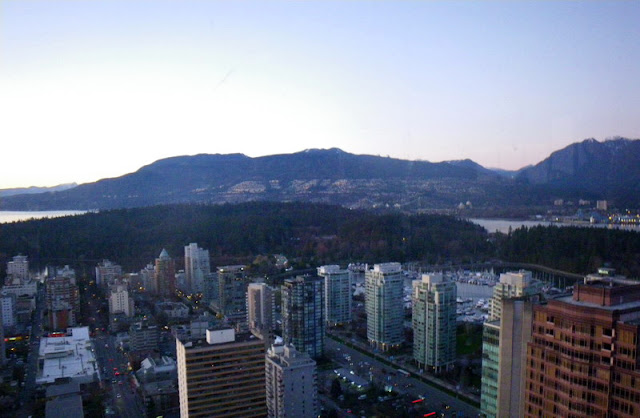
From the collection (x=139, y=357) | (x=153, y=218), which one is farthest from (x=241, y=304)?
(x=153, y=218)

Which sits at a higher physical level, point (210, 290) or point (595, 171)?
point (595, 171)

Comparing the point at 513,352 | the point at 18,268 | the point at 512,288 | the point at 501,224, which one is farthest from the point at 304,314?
the point at 501,224

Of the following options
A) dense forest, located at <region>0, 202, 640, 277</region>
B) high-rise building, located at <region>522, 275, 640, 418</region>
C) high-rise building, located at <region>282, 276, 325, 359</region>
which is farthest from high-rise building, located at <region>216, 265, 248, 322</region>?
high-rise building, located at <region>522, 275, 640, 418</region>

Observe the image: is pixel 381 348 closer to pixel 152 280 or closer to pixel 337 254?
pixel 152 280

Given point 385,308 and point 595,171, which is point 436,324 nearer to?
point 385,308

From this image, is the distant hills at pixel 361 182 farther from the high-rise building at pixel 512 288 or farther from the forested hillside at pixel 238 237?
the high-rise building at pixel 512 288

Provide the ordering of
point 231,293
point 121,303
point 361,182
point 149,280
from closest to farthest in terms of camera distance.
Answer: point 121,303, point 231,293, point 149,280, point 361,182

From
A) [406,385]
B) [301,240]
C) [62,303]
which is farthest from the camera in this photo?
[301,240]

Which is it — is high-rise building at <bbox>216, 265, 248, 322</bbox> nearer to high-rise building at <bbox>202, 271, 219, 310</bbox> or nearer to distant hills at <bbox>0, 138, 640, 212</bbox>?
high-rise building at <bbox>202, 271, 219, 310</bbox>
